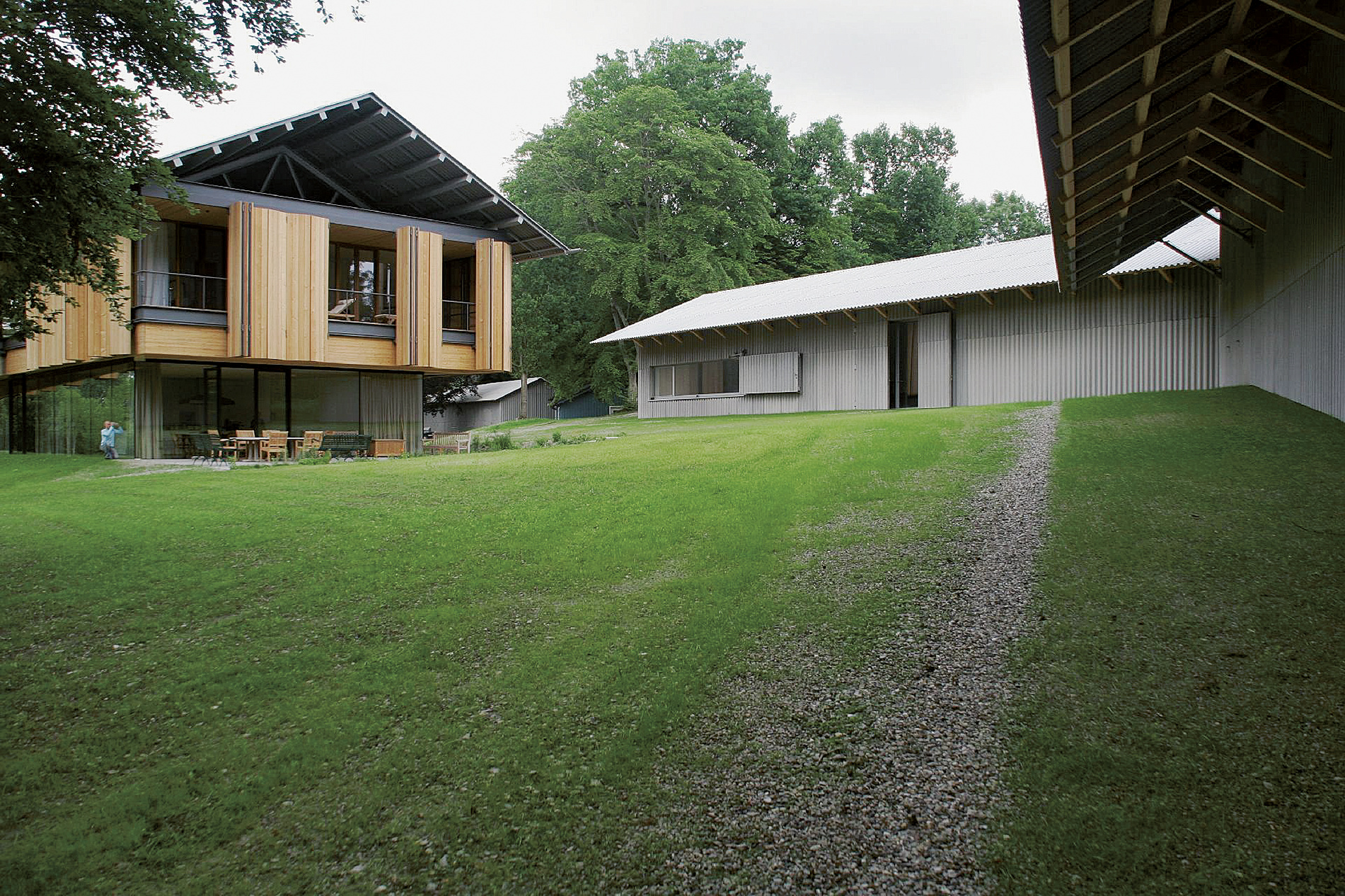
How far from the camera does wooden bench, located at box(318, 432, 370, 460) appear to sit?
63.7ft

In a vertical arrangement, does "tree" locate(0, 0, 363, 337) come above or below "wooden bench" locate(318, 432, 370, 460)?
above

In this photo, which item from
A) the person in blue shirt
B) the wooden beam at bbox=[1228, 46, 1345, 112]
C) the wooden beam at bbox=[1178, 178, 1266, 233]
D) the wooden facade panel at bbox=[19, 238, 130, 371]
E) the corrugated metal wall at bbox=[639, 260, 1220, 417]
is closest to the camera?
the wooden beam at bbox=[1228, 46, 1345, 112]

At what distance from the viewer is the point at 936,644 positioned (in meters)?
5.02

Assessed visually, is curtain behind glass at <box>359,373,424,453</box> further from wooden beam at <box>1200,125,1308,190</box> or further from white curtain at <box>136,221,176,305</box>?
wooden beam at <box>1200,125,1308,190</box>

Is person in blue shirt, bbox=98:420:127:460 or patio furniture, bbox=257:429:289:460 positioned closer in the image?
patio furniture, bbox=257:429:289:460

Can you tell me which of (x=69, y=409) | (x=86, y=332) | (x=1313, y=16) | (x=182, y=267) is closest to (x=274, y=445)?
(x=182, y=267)

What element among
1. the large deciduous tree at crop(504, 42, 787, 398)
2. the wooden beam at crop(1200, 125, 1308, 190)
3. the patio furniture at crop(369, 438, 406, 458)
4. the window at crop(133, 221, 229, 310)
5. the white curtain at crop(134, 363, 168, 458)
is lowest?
the patio furniture at crop(369, 438, 406, 458)

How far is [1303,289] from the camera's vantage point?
34.1 feet

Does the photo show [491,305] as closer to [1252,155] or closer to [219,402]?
[219,402]

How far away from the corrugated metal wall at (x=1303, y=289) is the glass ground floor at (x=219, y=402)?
65.6 ft

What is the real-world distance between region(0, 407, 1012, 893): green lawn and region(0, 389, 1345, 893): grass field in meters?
0.02

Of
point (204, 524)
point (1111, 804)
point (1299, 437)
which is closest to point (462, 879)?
point (1111, 804)

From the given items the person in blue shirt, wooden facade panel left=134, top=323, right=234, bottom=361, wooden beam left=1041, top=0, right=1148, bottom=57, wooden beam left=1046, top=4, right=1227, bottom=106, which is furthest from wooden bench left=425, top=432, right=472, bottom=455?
wooden beam left=1041, top=0, right=1148, bottom=57

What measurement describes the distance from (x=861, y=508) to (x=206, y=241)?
64.1ft
